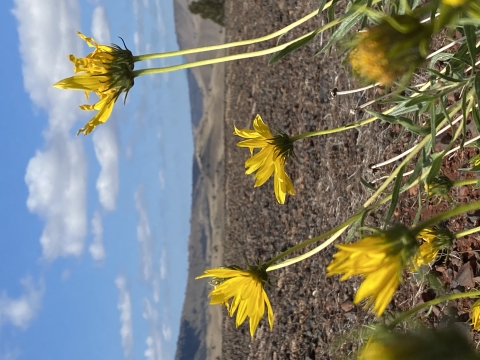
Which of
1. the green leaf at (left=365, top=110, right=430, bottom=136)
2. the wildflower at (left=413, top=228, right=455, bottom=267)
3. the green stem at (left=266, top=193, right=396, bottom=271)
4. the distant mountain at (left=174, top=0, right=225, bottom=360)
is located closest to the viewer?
the green stem at (left=266, top=193, right=396, bottom=271)

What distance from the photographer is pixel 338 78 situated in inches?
184

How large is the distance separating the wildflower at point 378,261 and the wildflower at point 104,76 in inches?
38.6

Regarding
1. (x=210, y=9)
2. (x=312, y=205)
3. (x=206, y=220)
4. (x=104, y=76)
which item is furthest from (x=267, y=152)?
(x=206, y=220)

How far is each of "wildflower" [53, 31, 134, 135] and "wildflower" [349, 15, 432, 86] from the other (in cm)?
97

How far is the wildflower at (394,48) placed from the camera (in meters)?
0.92

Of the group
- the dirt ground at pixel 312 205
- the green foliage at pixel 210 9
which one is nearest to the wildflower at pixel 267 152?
the dirt ground at pixel 312 205

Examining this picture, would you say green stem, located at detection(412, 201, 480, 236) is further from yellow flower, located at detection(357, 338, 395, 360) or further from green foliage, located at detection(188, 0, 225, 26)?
green foliage, located at detection(188, 0, 225, 26)

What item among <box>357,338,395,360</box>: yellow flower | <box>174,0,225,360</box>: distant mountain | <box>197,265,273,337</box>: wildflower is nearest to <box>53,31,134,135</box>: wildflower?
<box>197,265,273,337</box>: wildflower

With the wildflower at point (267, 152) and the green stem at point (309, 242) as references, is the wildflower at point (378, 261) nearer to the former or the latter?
the green stem at point (309, 242)

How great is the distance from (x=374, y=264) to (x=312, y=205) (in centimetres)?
404

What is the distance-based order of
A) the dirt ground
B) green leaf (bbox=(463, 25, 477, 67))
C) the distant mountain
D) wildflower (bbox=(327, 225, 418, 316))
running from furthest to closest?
the distant mountain → the dirt ground → green leaf (bbox=(463, 25, 477, 67)) → wildflower (bbox=(327, 225, 418, 316))

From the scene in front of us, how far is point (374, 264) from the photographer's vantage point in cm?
100

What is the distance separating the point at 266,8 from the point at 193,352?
12.5 metres

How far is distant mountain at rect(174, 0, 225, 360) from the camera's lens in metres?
15.2
